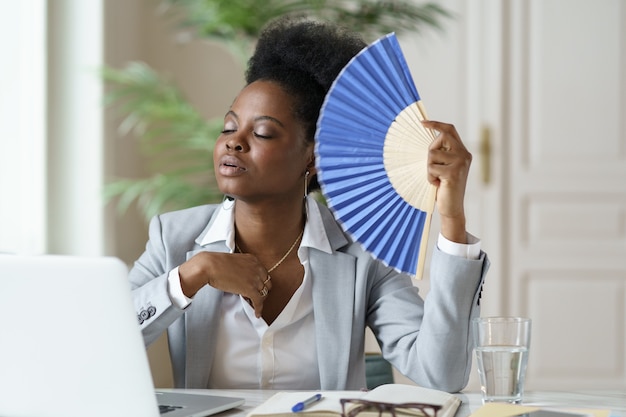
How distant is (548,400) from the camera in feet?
4.69

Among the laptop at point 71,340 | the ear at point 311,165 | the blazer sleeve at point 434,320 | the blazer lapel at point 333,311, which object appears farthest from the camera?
the ear at point 311,165

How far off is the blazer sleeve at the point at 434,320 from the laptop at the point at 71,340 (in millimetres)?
565

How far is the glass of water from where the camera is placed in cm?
130

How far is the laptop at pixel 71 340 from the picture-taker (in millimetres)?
1104

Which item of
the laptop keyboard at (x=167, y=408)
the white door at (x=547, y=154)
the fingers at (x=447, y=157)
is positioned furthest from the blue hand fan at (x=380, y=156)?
the white door at (x=547, y=154)

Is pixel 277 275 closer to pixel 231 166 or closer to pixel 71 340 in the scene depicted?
pixel 231 166

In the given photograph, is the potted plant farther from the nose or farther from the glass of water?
the glass of water

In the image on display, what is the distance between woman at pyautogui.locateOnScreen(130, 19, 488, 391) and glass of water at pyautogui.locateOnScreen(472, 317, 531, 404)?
25cm

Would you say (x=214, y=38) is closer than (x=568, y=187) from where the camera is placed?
Yes

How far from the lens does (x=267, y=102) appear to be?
1741mm

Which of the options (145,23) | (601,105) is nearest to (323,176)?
(145,23)

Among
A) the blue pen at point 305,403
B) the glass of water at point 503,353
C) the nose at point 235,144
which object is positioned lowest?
the blue pen at point 305,403

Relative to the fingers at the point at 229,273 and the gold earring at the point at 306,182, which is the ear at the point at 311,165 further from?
the fingers at the point at 229,273

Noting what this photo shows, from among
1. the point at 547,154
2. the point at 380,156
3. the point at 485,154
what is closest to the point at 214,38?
the point at 485,154
